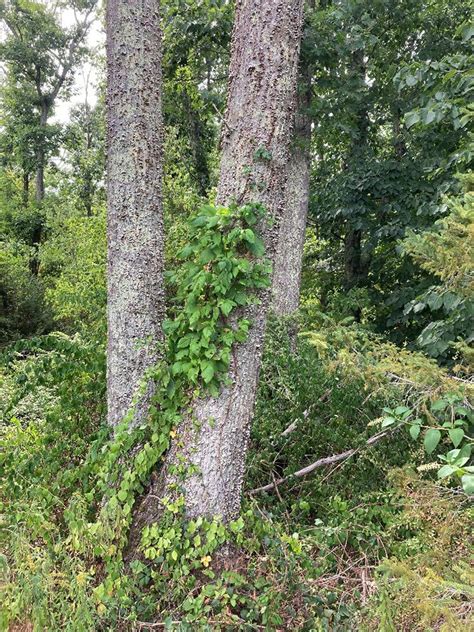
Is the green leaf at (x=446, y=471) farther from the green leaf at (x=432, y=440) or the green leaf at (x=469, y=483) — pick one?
the green leaf at (x=432, y=440)

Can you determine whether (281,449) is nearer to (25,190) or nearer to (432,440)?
(432,440)

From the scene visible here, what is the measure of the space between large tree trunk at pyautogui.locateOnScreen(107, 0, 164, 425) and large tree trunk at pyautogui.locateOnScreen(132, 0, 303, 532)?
1.51ft

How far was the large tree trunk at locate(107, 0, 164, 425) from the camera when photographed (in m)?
2.39

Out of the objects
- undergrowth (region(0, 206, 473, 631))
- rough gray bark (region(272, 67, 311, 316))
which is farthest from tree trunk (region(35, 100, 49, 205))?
undergrowth (region(0, 206, 473, 631))

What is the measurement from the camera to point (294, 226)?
541cm

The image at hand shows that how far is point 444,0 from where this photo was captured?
5.35 metres

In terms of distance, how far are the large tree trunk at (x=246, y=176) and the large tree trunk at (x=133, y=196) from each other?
462 millimetres

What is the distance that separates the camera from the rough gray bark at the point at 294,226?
5.34 metres

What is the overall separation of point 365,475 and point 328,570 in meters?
0.81

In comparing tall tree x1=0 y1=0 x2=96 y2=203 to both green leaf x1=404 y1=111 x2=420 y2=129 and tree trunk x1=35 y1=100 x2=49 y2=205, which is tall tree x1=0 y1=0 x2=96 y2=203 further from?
green leaf x1=404 y1=111 x2=420 y2=129

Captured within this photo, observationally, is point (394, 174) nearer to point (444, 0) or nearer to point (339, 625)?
point (444, 0)

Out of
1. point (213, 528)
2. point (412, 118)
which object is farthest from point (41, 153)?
point (213, 528)

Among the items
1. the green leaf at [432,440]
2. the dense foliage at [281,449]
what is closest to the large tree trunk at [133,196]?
the dense foliage at [281,449]

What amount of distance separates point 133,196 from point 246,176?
2.20 ft
